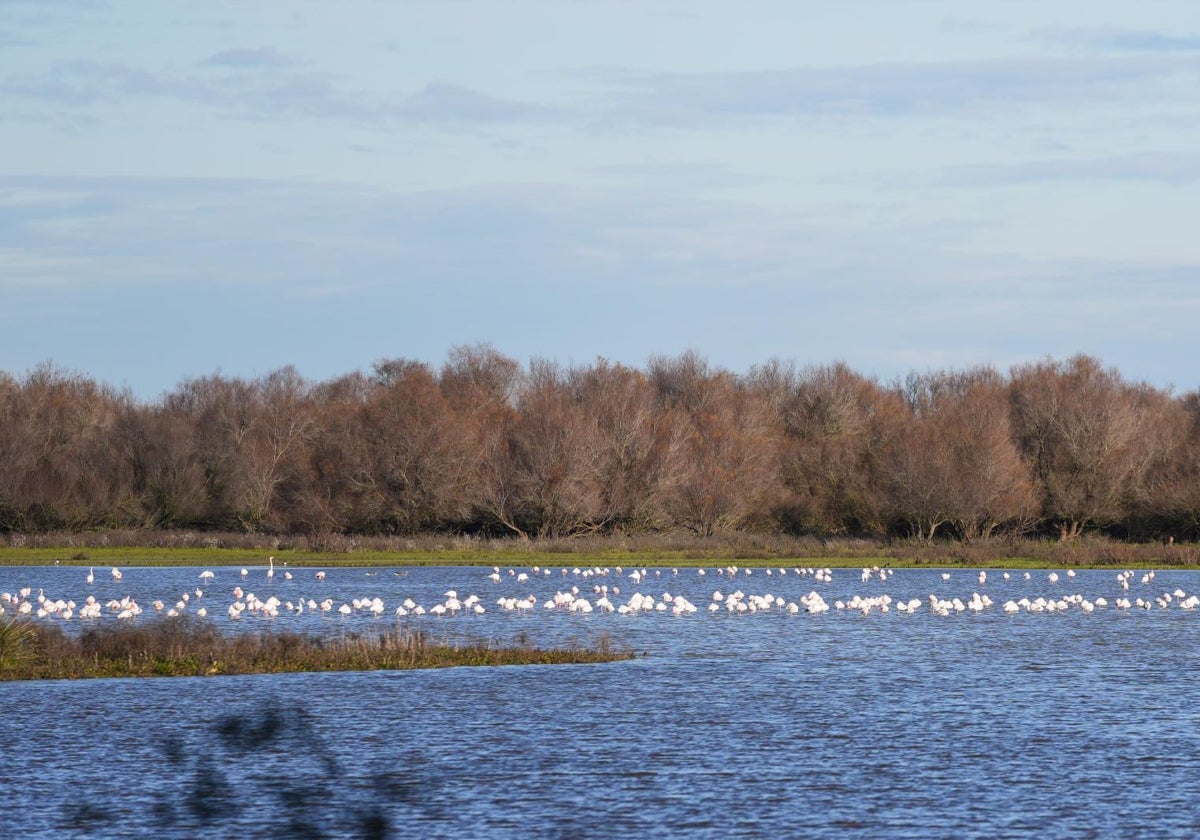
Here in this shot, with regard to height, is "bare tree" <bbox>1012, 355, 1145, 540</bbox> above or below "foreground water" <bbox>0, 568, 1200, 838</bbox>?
above

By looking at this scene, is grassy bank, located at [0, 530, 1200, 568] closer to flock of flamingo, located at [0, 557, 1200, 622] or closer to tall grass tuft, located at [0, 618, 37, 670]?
flock of flamingo, located at [0, 557, 1200, 622]

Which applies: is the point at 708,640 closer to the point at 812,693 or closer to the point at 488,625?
the point at 488,625

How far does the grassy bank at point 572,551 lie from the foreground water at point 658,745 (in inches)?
1029

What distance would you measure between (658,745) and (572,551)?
44807 mm

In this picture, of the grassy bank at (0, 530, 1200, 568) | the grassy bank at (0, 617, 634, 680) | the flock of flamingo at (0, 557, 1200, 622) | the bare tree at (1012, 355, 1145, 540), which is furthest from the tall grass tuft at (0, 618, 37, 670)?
the bare tree at (1012, 355, 1145, 540)

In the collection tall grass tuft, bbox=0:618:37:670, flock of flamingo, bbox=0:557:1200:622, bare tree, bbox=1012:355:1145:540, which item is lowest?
flock of flamingo, bbox=0:557:1200:622

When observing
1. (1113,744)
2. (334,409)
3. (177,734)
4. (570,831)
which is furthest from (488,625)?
(334,409)

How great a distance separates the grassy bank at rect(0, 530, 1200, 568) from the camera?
195 feet

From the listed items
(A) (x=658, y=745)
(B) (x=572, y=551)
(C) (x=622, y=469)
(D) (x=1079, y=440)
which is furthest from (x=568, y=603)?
(D) (x=1079, y=440)

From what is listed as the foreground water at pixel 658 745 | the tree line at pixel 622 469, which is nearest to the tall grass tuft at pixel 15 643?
the foreground water at pixel 658 745

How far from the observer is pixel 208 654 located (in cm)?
2697

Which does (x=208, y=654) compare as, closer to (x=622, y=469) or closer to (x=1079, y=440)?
(x=622, y=469)

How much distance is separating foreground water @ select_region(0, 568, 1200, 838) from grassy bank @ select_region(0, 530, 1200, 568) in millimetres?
26145

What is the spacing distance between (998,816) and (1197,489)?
182 ft
